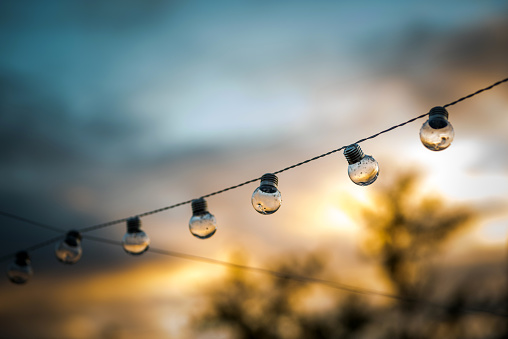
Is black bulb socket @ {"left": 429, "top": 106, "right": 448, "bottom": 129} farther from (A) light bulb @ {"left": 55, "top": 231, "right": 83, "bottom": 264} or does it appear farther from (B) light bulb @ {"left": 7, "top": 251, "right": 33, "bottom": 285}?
(B) light bulb @ {"left": 7, "top": 251, "right": 33, "bottom": 285}

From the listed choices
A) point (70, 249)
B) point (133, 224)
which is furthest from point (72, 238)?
point (133, 224)

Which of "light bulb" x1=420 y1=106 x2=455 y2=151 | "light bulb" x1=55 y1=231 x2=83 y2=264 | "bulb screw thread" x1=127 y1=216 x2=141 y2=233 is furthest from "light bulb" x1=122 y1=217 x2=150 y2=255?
"light bulb" x1=420 y1=106 x2=455 y2=151

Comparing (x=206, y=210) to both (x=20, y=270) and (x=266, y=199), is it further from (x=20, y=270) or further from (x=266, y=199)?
(x=20, y=270)

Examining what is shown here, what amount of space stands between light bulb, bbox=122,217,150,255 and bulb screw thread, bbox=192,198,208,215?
524 mm

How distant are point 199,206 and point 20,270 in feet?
6.02

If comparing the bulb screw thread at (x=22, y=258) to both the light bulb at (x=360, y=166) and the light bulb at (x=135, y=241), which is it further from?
the light bulb at (x=360, y=166)

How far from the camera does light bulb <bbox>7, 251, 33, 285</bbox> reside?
3.26 meters

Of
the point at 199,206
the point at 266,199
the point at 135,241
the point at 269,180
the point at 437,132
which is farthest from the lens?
the point at 135,241

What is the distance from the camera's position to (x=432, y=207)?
955 cm

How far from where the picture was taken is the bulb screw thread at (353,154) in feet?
7.15

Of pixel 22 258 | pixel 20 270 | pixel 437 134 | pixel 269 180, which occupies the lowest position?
pixel 20 270

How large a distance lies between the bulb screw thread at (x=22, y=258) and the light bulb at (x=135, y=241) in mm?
1137

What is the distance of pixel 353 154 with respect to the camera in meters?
2.20

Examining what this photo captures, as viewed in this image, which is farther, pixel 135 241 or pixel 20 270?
pixel 20 270
